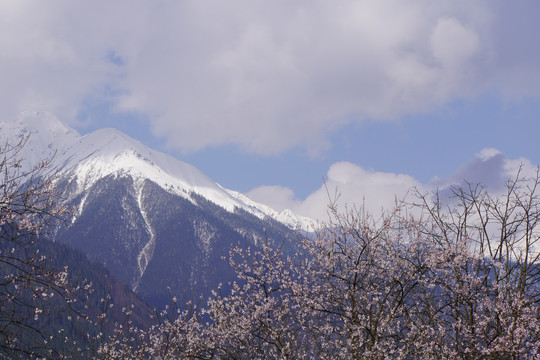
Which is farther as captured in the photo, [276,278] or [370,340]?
[276,278]

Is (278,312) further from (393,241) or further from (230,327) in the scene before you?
(393,241)

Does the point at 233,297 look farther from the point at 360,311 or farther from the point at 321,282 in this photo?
the point at 360,311

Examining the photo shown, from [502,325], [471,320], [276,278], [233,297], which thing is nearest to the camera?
[502,325]

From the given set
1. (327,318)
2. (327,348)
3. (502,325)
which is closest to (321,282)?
(327,318)

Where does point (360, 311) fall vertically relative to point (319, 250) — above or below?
below

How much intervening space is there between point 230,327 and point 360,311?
3728 millimetres

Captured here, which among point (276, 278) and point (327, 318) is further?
point (276, 278)

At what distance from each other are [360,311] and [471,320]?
2570mm

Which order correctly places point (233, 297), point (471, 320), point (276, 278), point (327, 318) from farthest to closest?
point (233, 297) → point (276, 278) → point (327, 318) → point (471, 320)

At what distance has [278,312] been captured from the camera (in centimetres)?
1234

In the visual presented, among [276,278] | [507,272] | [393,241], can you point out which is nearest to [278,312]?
[276,278]

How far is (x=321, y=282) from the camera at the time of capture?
12203 millimetres

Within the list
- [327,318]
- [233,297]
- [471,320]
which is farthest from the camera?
[233,297]

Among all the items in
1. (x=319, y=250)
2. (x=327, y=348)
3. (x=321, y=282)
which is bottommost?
(x=327, y=348)
